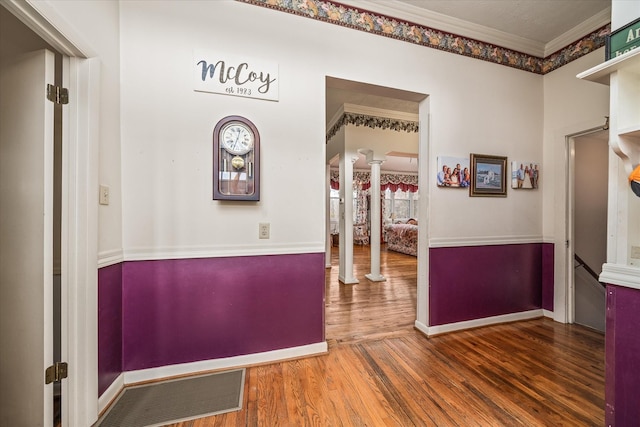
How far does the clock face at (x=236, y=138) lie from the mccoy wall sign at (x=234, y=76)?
0.25 m

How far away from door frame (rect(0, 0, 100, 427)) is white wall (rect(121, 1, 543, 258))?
0.33m

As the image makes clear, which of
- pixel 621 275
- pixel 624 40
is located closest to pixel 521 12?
pixel 624 40

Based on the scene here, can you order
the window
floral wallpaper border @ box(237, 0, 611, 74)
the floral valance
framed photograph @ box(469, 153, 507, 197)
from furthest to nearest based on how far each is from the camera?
the window
the floral valance
framed photograph @ box(469, 153, 507, 197)
floral wallpaper border @ box(237, 0, 611, 74)

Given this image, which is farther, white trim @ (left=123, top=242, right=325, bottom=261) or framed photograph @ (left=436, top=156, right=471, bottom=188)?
framed photograph @ (left=436, top=156, right=471, bottom=188)

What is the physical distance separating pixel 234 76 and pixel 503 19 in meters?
2.60

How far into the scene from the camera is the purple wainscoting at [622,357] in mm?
1129

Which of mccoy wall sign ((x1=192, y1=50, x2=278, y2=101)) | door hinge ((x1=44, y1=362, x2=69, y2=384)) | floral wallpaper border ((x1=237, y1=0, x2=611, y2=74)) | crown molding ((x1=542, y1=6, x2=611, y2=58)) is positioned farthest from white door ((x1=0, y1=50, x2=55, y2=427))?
crown molding ((x1=542, y1=6, x2=611, y2=58))

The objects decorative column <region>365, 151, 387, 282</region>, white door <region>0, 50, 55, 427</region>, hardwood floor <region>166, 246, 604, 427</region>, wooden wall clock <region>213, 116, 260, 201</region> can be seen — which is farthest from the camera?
decorative column <region>365, 151, 387, 282</region>

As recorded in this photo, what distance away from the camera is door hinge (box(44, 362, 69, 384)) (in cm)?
130

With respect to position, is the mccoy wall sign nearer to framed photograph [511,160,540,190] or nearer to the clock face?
the clock face

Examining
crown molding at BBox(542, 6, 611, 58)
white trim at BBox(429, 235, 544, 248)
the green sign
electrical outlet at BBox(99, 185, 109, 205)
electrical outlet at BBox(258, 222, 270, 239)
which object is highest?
crown molding at BBox(542, 6, 611, 58)

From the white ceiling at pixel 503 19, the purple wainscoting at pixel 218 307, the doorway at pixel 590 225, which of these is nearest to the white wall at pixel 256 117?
the purple wainscoting at pixel 218 307

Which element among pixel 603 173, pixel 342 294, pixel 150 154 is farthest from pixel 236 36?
pixel 603 173

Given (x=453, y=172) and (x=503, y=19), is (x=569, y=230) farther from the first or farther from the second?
(x=503, y=19)
